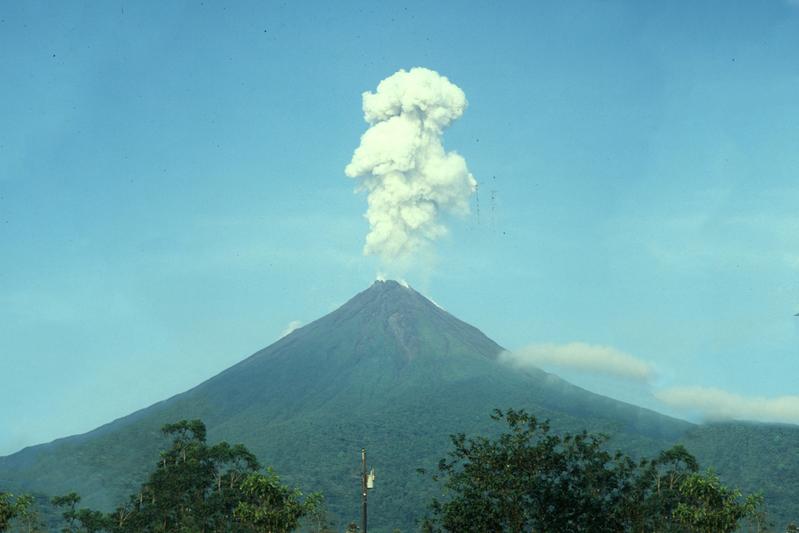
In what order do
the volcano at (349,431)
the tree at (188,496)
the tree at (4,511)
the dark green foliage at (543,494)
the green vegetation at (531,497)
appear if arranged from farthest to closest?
the volcano at (349,431) → the tree at (188,496) → the tree at (4,511) → the green vegetation at (531,497) → the dark green foliage at (543,494)

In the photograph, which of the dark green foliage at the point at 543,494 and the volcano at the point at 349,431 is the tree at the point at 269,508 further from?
the volcano at the point at 349,431

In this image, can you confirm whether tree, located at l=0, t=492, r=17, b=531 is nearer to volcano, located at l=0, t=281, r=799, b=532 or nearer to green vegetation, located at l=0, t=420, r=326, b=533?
green vegetation, located at l=0, t=420, r=326, b=533

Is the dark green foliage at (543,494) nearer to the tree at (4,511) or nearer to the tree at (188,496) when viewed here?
the tree at (4,511)

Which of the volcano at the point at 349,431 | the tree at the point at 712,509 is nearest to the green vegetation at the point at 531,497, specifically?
the tree at the point at 712,509

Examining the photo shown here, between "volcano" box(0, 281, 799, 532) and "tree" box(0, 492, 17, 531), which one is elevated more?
"volcano" box(0, 281, 799, 532)

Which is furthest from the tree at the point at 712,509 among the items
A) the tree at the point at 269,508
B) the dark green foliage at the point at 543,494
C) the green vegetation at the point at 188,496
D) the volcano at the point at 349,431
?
the volcano at the point at 349,431

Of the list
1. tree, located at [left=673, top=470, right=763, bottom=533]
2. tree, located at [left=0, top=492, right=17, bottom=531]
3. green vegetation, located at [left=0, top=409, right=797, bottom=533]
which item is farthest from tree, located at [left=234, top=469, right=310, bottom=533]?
tree, located at [left=673, top=470, right=763, bottom=533]

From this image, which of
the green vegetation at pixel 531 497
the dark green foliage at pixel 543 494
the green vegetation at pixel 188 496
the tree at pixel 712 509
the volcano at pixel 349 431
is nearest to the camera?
the tree at pixel 712 509

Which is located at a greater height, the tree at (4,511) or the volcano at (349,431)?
the volcano at (349,431)

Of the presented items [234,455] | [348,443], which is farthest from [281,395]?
[234,455]

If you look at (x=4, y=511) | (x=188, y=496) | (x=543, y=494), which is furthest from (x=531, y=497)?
(x=188, y=496)

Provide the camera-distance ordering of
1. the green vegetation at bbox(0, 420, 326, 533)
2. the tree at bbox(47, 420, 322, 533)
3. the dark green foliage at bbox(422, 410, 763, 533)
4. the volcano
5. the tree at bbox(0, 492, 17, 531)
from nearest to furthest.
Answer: the dark green foliage at bbox(422, 410, 763, 533)
the tree at bbox(0, 492, 17, 531)
the green vegetation at bbox(0, 420, 326, 533)
the tree at bbox(47, 420, 322, 533)
the volcano

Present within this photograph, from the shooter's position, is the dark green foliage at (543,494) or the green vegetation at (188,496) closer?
the dark green foliage at (543,494)
